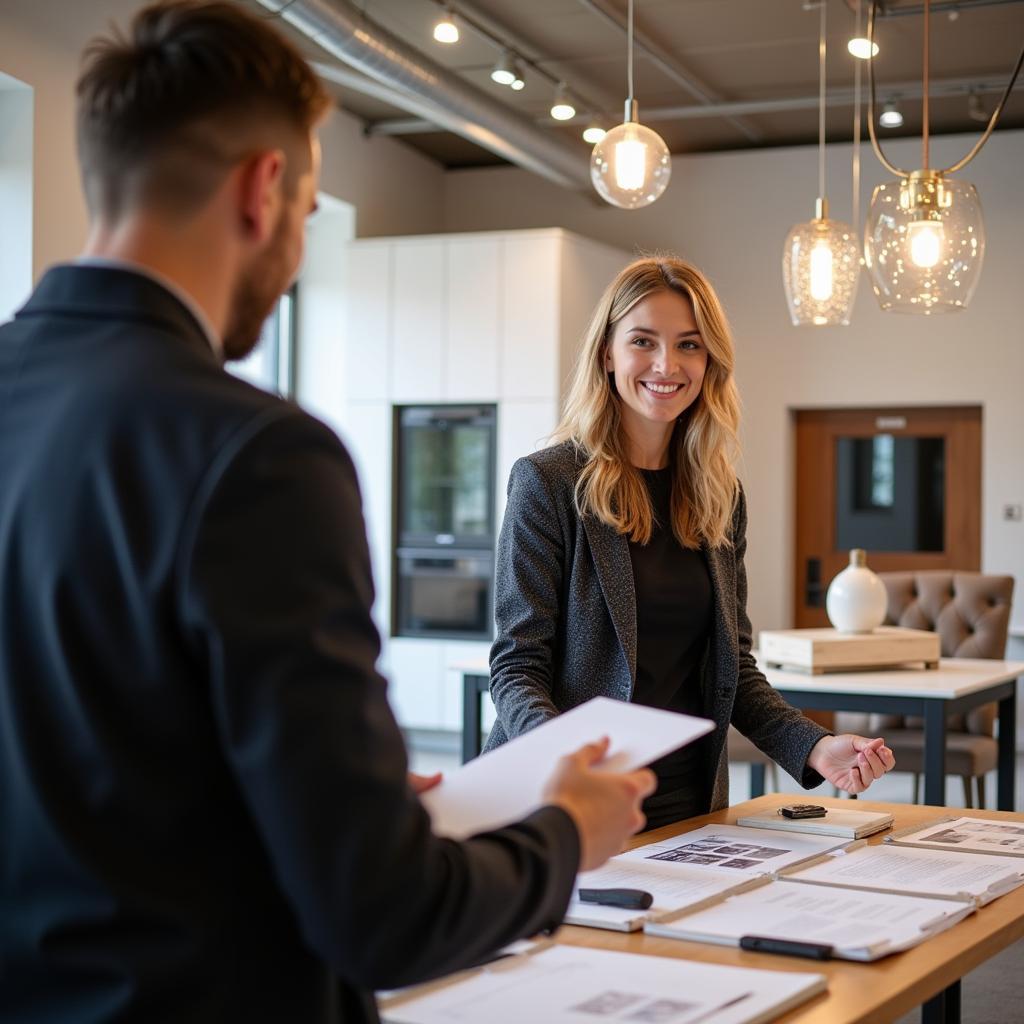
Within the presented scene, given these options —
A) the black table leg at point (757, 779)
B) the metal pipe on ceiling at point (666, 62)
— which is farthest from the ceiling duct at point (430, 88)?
the black table leg at point (757, 779)

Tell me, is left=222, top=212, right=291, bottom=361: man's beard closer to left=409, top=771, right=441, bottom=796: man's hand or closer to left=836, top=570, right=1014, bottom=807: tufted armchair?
left=409, top=771, right=441, bottom=796: man's hand

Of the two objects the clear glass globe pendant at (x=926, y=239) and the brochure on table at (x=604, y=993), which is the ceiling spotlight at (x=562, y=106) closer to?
the clear glass globe pendant at (x=926, y=239)

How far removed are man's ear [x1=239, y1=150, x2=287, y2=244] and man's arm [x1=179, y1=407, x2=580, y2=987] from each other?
133 mm

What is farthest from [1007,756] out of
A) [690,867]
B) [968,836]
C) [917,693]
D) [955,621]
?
[690,867]

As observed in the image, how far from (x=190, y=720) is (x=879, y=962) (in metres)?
0.80

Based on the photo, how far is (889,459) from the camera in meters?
8.10

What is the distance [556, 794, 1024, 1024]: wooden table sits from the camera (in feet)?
4.02

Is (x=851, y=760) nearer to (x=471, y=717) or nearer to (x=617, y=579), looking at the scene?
(x=617, y=579)

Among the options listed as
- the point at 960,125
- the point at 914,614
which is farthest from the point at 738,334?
the point at 914,614

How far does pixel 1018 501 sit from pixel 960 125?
6.84 feet

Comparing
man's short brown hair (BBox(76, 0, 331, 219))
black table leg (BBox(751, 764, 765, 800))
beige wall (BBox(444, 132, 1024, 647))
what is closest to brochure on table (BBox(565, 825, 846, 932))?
man's short brown hair (BBox(76, 0, 331, 219))

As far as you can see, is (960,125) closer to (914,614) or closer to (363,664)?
(914,614)

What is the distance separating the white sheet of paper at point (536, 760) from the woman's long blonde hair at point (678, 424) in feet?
3.55

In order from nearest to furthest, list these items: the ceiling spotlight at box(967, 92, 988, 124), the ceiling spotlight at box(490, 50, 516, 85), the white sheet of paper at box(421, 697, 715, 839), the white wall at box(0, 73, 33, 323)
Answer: the white sheet of paper at box(421, 697, 715, 839) → the white wall at box(0, 73, 33, 323) → the ceiling spotlight at box(490, 50, 516, 85) → the ceiling spotlight at box(967, 92, 988, 124)
